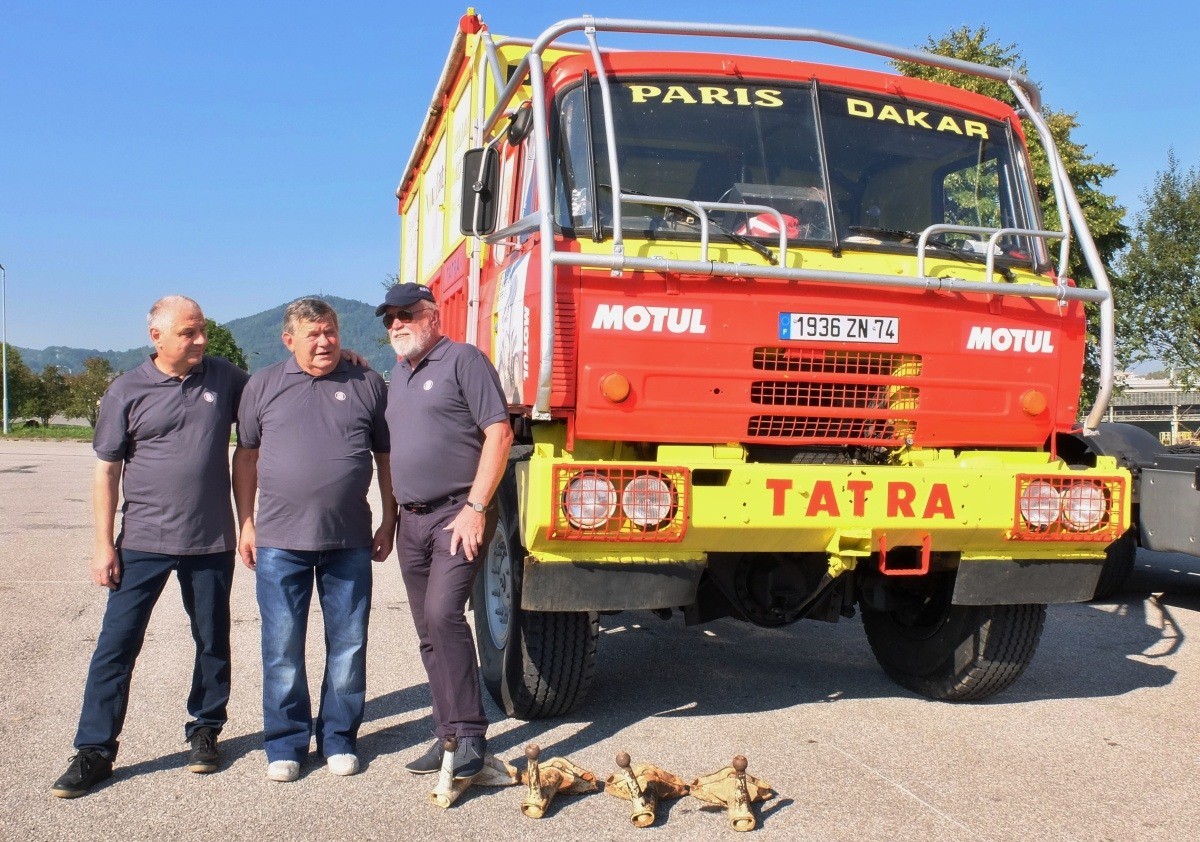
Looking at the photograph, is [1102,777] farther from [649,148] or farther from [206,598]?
[206,598]

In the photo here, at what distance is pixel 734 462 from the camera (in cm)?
443

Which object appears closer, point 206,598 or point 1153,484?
point 206,598

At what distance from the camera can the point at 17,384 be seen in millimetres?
69500

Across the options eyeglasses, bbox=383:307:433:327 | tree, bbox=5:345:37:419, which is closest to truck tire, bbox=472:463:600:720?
eyeglasses, bbox=383:307:433:327

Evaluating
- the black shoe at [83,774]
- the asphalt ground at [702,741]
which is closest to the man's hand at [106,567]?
the black shoe at [83,774]

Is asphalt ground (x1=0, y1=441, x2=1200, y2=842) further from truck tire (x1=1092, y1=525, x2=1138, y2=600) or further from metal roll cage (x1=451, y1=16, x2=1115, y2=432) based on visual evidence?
metal roll cage (x1=451, y1=16, x2=1115, y2=432)

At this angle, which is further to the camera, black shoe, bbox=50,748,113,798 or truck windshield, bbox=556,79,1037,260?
truck windshield, bbox=556,79,1037,260

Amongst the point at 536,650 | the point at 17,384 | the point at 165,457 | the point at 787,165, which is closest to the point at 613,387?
the point at 536,650

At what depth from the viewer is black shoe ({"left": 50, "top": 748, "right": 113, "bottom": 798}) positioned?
3945 mm

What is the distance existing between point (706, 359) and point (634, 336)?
302 mm

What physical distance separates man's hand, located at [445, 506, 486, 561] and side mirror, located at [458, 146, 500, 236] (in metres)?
1.49

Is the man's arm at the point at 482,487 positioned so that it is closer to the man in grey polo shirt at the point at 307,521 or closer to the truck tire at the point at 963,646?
the man in grey polo shirt at the point at 307,521

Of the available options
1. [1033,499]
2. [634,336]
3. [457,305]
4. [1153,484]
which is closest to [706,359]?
[634,336]

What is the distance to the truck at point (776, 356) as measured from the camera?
4.33 meters
